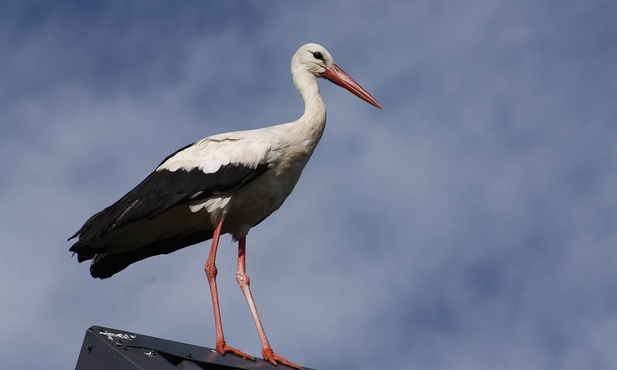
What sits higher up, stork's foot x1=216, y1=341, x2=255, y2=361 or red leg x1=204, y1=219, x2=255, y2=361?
red leg x1=204, y1=219, x2=255, y2=361

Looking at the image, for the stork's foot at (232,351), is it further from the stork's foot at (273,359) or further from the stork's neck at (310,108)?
the stork's neck at (310,108)

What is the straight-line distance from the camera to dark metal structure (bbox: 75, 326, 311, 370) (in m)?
6.61

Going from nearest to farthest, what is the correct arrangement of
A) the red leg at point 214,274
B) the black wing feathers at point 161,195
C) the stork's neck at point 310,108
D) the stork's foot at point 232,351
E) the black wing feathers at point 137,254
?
1. the stork's foot at point 232,351
2. the red leg at point 214,274
3. the black wing feathers at point 161,195
4. the stork's neck at point 310,108
5. the black wing feathers at point 137,254

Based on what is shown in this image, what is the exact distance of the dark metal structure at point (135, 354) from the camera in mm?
6609

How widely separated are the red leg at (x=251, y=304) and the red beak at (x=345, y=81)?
6.96ft

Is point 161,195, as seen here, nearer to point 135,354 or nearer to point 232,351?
point 232,351

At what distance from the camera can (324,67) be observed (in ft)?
38.4

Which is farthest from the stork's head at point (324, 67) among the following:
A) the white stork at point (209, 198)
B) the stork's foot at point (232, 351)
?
the stork's foot at point (232, 351)

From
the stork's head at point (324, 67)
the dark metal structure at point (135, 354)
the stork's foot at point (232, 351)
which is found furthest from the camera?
the stork's head at point (324, 67)

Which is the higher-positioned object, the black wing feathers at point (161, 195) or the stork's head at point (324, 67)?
the stork's head at point (324, 67)

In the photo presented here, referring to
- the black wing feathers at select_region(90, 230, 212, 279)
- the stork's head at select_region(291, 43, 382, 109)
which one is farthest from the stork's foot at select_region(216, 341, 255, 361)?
the stork's head at select_region(291, 43, 382, 109)

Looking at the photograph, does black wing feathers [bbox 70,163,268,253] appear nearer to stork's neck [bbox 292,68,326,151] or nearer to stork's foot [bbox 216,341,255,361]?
stork's neck [bbox 292,68,326,151]

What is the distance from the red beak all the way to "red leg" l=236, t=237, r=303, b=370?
212cm

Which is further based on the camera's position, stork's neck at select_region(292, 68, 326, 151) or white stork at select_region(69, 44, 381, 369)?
stork's neck at select_region(292, 68, 326, 151)
